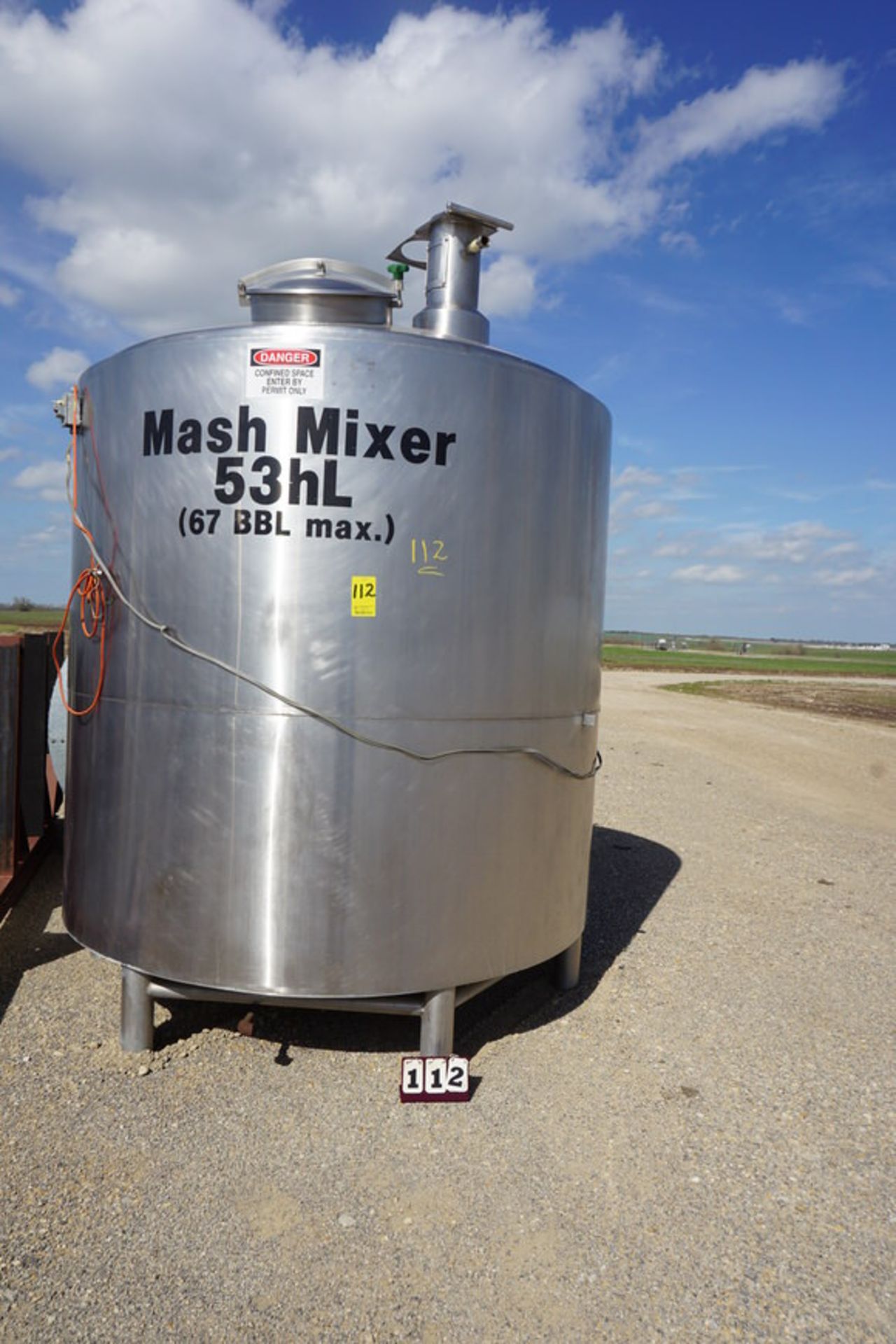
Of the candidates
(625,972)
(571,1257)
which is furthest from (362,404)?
(625,972)

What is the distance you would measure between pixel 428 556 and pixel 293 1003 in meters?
1.96

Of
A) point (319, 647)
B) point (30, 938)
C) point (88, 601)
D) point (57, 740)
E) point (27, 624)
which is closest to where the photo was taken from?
point (319, 647)

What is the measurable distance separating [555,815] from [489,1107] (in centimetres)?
131

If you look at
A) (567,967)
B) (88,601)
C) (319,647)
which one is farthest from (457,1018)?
(88,601)

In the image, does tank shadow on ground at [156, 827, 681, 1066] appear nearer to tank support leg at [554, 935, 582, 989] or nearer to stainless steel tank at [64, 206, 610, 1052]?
tank support leg at [554, 935, 582, 989]

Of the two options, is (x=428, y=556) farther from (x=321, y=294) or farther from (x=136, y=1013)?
(x=136, y=1013)

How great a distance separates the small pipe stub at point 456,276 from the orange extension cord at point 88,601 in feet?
5.85

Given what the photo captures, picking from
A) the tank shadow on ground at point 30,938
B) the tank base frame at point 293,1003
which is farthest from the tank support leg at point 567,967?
the tank shadow on ground at point 30,938

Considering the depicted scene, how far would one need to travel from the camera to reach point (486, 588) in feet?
13.5

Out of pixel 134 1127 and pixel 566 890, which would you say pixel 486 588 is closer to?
pixel 566 890

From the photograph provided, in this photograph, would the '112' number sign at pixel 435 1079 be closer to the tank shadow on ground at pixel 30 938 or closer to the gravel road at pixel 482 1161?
the gravel road at pixel 482 1161

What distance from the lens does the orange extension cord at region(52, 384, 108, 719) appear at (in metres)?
4.32

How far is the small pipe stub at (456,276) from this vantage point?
15.5 feet

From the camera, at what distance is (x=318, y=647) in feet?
12.8
